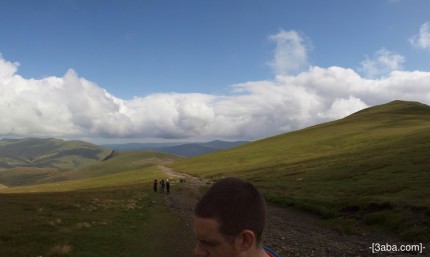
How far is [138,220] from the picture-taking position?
34.6m

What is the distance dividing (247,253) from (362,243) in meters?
28.1

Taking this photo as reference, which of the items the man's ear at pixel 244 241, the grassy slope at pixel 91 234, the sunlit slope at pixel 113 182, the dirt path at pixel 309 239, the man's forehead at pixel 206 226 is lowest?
the sunlit slope at pixel 113 182

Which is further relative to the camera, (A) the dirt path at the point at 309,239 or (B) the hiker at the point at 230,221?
(A) the dirt path at the point at 309,239

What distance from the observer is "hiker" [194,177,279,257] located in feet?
10.6

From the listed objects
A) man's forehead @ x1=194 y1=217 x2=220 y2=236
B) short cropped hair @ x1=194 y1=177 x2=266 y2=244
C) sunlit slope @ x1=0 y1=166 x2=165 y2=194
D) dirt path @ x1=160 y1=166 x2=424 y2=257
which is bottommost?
sunlit slope @ x1=0 y1=166 x2=165 y2=194

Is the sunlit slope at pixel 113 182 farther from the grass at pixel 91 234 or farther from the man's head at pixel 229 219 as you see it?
the man's head at pixel 229 219

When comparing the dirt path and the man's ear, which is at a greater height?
the man's ear

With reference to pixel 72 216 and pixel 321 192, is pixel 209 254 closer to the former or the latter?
pixel 72 216

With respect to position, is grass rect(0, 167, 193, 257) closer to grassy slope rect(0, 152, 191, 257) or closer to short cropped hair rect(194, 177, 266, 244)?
grassy slope rect(0, 152, 191, 257)

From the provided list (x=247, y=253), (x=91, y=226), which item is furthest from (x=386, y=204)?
(x=247, y=253)

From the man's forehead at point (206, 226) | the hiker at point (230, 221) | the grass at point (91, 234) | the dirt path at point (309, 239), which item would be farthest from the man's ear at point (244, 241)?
the dirt path at point (309, 239)

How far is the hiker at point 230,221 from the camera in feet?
10.6

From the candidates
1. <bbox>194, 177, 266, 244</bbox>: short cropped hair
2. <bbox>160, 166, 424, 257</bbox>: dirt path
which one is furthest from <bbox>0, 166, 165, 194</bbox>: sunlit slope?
<bbox>194, 177, 266, 244</bbox>: short cropped hair

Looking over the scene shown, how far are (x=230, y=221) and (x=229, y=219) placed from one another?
0.10 feet
